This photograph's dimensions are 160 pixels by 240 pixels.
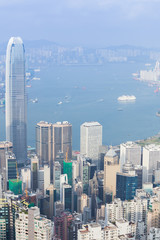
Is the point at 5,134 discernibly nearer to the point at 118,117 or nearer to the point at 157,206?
the point at 118,117

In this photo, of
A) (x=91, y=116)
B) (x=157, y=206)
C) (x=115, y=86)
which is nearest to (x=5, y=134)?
(x=91, y=116)

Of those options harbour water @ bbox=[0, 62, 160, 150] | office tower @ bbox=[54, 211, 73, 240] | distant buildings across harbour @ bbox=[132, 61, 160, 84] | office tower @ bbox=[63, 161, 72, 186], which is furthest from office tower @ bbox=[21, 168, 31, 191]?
distant buildings across harbour @ bbox=[132, 61, 160, 84]

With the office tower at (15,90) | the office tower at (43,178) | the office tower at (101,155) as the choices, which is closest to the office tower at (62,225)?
the office tower at (43,178)

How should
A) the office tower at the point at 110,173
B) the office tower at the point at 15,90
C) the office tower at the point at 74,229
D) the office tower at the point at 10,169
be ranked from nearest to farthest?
1. the office tower at the point at 74,229
2. the office tower at the point at 110,173
3. the office tower at the point at 10,169
4. the office tower at the point at 15,90

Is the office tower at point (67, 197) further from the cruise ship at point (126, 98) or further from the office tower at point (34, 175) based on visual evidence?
the cruise ship at point (126, 98)

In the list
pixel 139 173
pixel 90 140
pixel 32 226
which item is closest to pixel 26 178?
pixel 139 173

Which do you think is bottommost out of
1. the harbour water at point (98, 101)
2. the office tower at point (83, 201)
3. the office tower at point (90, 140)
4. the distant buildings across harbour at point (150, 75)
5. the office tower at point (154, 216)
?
the office tower at point (83, 201)

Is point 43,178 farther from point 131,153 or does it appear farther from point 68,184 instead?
point 131,153
